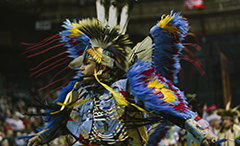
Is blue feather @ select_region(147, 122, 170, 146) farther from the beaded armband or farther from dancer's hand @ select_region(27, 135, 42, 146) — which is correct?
dancer's hand @ select_region(27, 135, 42, 146)

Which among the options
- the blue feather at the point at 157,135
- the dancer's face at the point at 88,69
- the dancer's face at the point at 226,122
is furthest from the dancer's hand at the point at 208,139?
the dancer's face at the point at 226,122

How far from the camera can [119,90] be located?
307 cm

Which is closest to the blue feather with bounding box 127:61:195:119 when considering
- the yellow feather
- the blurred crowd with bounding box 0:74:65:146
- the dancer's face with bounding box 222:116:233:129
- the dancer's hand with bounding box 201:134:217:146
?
the dancer's hand with bounding box 201:134:217:146

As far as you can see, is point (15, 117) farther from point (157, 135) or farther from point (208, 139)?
point (208, 139)

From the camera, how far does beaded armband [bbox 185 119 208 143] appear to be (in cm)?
263

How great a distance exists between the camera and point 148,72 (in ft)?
9.78

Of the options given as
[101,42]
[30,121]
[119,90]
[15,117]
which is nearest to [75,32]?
[101,42]

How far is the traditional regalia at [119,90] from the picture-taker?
2900 mm

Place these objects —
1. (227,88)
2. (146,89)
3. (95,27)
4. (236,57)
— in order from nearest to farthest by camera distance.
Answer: (146,89) < (95,27) < (227,88) < (236,57)

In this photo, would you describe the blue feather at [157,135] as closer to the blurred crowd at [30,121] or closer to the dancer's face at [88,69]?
the blurred crowd at [30,121]

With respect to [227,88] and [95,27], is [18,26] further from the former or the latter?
[95,27]

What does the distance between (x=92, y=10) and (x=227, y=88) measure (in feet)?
22.8

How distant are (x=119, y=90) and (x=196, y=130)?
32.2 inches

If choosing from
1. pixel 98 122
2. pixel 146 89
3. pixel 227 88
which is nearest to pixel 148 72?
pixel 146 89
